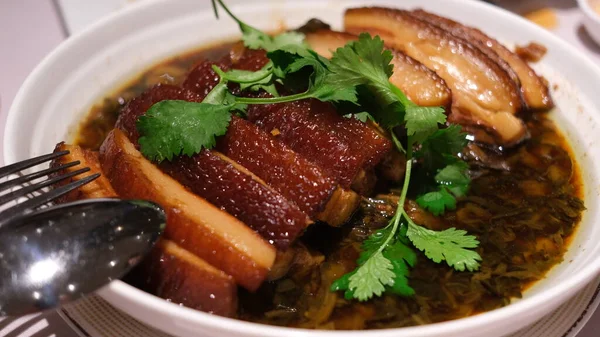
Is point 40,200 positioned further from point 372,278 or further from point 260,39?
point 260,39

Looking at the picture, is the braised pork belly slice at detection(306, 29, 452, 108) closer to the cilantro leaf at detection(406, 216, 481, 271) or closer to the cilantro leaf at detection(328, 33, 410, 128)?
the cilantro leaf at detection(328, 33, 410, 128)

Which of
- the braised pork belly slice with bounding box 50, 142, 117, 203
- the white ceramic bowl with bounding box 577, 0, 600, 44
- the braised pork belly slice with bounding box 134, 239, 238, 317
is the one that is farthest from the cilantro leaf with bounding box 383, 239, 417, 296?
the white ceramic bowl with bounding box 577, 0, 600, 44

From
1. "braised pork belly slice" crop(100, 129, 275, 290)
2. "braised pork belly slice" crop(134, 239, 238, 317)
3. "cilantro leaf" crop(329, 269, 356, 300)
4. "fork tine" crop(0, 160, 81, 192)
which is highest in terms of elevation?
"fork tine" crop(0, 160, 81, 192)

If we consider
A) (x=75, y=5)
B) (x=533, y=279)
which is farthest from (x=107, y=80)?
(x=533, y=279)

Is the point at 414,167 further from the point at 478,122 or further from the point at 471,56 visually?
the point at 471,56

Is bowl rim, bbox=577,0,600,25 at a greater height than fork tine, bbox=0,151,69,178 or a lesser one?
lesser

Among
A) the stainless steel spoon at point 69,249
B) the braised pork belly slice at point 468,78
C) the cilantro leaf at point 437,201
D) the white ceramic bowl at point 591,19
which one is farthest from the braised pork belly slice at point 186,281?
the white ceramic bowl at point 591,19
